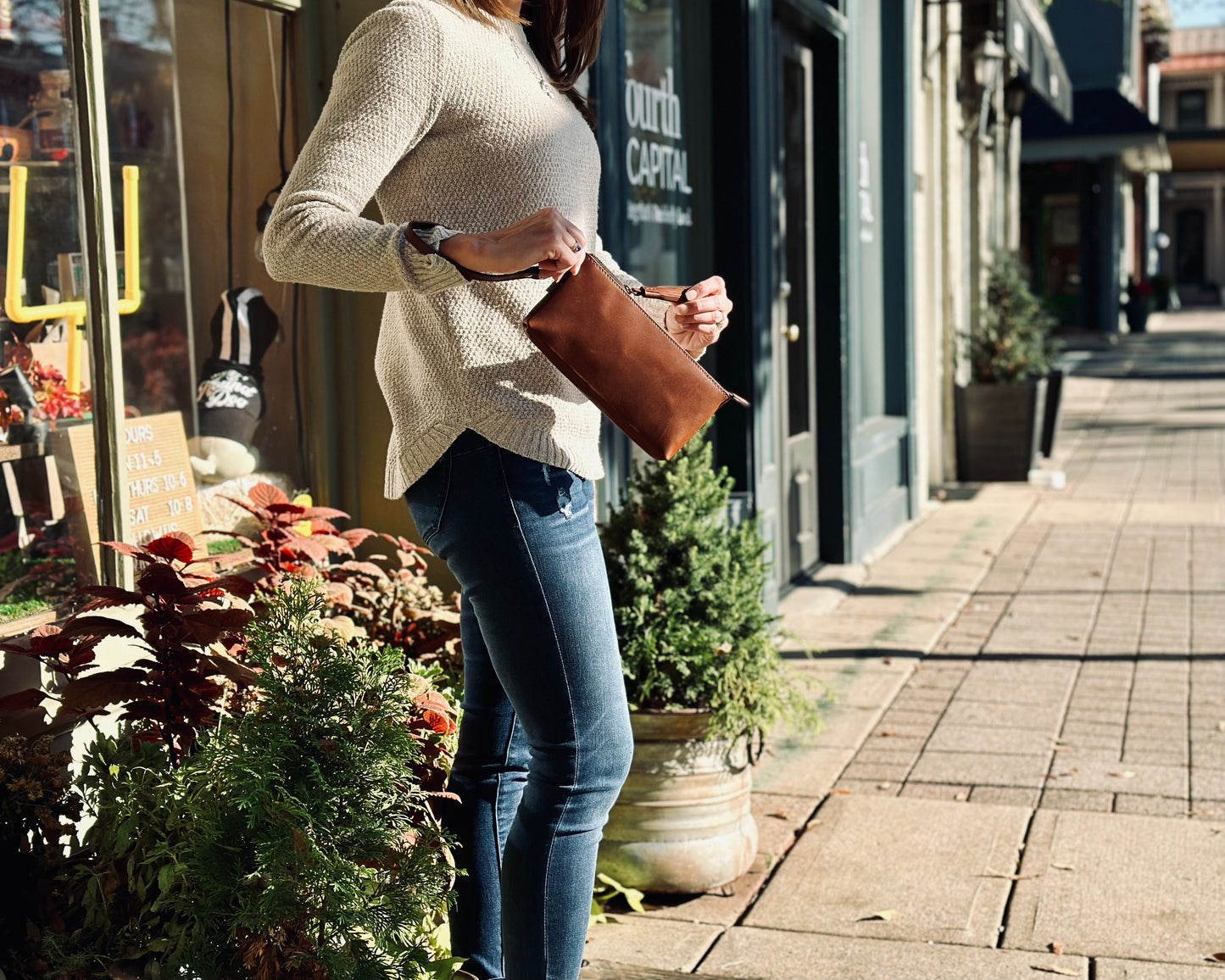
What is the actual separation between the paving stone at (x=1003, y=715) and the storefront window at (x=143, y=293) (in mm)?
2483

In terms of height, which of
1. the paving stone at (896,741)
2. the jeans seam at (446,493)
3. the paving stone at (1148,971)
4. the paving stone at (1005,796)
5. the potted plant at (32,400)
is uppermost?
the potted plant at (32,400)

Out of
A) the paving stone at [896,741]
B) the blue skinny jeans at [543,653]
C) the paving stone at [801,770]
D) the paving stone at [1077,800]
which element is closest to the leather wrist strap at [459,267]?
the blue skinny jeans at [543,653]

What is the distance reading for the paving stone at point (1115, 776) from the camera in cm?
419

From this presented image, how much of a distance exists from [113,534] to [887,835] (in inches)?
83.3

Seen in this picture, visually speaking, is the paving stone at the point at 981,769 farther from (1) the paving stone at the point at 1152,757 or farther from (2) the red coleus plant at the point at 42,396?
(2) the red coleus plant at the point at 42,396

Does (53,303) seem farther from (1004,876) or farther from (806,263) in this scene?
(806,263)

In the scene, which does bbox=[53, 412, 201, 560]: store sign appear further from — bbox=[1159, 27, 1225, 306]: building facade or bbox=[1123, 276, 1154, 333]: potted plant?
bbox=[1159, 27, 1225, 306]: building facade

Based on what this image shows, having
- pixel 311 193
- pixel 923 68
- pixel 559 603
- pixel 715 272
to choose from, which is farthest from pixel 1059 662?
pixel 923 68

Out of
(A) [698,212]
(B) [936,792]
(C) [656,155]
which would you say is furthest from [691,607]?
(A) [698,212]

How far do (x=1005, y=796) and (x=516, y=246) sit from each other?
112 inches

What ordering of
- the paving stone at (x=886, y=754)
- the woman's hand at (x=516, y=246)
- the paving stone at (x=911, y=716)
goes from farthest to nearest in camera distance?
the paving stone at (x=911, y=716) → the paving stone at (x=886, y=754) → the woman's hand at (x=516, y=246)

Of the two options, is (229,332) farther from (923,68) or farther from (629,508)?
(923,68)

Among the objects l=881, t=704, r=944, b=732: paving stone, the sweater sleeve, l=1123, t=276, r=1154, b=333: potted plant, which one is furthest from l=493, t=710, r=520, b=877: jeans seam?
l=1123, t=276, r=1154, b=333: potted plant

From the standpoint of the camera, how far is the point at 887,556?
7.97 m
